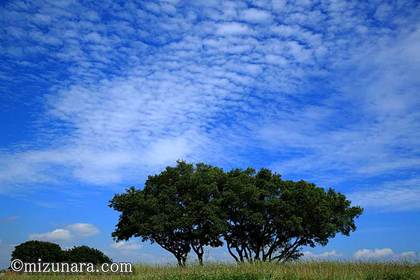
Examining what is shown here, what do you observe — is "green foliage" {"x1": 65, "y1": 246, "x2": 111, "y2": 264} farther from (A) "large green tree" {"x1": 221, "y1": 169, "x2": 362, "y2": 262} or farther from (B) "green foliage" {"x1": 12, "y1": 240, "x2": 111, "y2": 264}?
(A) "large green tree" {"x1": 221, "y1": 169, "x2": 362, "y2": 262}

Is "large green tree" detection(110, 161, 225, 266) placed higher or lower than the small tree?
higher

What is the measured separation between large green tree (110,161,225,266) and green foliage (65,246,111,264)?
405 cm

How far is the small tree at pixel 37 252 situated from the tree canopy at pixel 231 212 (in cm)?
744

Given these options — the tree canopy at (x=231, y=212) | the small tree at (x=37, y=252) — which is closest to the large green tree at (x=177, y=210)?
the tree canopy at (x=231, y=212)

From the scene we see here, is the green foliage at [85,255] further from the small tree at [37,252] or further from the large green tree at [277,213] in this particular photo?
the large green tree at [277,213]

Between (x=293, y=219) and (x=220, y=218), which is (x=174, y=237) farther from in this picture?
(x=293, y=219)

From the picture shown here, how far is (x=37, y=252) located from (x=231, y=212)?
1707 cm

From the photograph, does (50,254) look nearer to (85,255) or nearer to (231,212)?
(85,255)

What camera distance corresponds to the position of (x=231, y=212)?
145 feet

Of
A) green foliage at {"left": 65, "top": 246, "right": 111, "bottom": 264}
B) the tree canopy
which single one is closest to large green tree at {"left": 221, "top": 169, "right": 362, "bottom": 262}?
the tree canopy

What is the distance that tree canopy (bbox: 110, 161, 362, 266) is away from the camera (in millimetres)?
42719

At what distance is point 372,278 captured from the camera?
20.3 m

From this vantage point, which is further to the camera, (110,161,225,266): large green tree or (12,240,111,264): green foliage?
(110,161,225,266): large green tree

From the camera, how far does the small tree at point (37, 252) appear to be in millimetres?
38812
